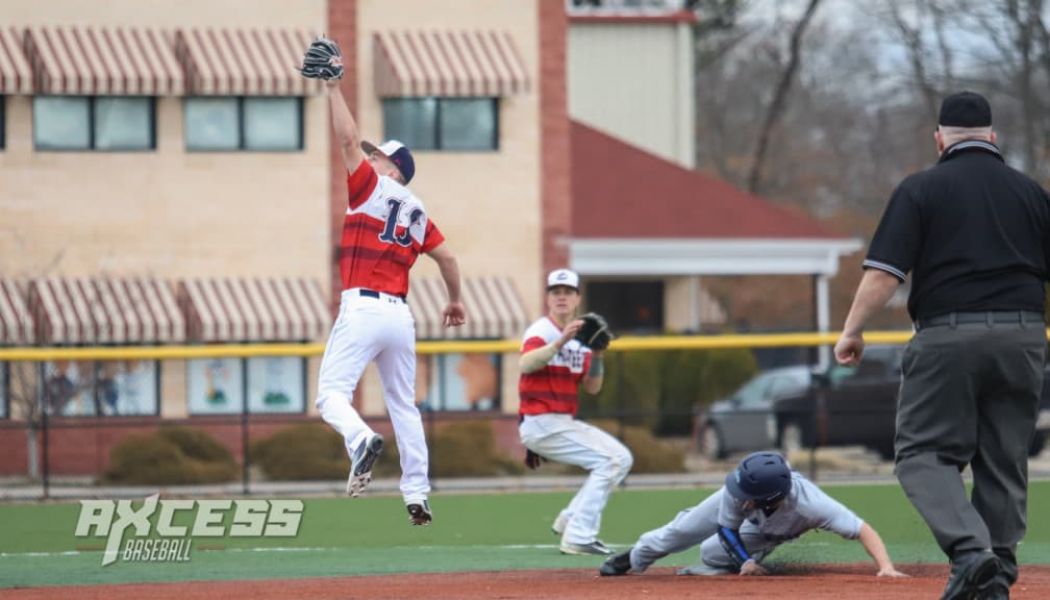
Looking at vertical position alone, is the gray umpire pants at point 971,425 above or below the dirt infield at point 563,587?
above

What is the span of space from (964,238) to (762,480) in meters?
2.38

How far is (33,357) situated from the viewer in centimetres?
2089

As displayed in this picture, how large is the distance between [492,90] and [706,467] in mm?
7328

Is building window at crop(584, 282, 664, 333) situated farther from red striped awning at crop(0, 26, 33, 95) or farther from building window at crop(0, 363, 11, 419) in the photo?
building window at crop(0, 363, 11, 419)

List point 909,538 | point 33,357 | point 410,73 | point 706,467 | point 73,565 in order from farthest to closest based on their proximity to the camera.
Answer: point 410,73
point 706,467
point 33,357
point 909,538
point 73,565

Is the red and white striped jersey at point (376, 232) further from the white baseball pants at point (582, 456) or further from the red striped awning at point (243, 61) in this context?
the red striped awning at point (243, 61)

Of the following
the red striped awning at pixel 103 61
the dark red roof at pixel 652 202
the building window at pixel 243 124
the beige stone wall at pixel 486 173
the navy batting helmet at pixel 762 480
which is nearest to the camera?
the navy batting helmet at pixel 762 480

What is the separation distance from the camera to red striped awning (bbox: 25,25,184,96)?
25750 millimetres

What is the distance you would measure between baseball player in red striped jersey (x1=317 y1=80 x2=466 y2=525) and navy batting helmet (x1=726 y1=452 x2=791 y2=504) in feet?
5.55

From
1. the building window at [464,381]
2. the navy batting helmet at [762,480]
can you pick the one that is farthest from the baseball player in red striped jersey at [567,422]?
the building window at [464,381]

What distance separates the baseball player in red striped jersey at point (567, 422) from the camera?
12484mm

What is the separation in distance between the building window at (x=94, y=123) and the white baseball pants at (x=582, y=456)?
1525cm

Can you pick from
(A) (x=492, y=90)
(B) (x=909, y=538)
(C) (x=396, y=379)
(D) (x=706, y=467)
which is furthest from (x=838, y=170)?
(C) (x=396, y=379)

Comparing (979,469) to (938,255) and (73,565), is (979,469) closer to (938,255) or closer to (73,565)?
(938,255)
